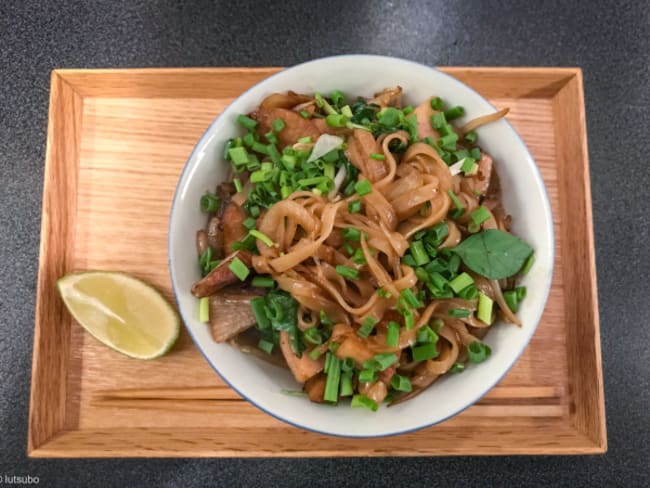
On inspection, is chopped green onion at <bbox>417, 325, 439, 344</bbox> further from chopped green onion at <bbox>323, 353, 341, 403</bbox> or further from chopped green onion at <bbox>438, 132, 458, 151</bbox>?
chopped green onion at <bbox>438, 132, 458, 151</bbox>

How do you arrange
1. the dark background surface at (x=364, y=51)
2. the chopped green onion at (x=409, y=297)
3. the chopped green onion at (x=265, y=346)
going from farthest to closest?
1. the dark background surface at (x=364, y=51)
2. the chopped green onion at (x=265, y=346)
3. the chopped green onion at (x=409, y=297)

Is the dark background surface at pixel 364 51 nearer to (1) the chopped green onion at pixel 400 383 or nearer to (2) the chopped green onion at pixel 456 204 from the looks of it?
(1) the chopped green onion at pixel 400 383

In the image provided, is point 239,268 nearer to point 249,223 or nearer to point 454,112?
point 249,223

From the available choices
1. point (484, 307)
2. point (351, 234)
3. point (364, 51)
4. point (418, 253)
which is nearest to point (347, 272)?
point (351, 234)

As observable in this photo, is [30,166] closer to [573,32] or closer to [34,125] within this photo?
[34,125]

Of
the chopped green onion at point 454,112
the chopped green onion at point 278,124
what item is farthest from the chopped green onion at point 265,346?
the chopped green onion at point 454,112

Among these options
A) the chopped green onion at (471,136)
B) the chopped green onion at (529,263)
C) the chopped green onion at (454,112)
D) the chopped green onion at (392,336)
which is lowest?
the chopped green onion at (392,336)
